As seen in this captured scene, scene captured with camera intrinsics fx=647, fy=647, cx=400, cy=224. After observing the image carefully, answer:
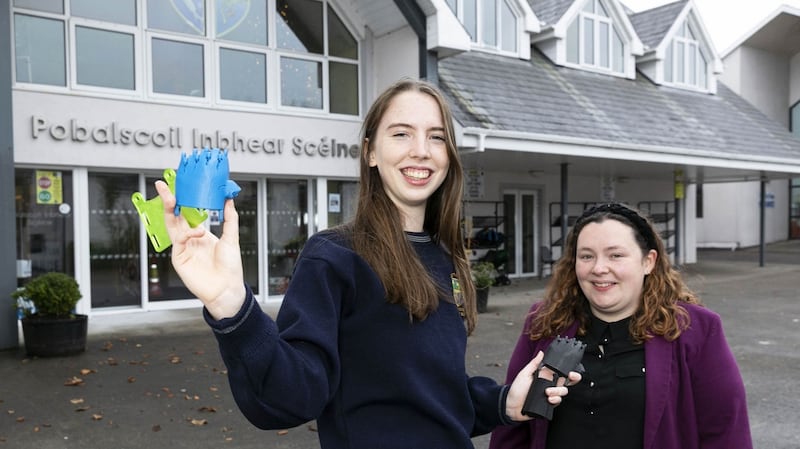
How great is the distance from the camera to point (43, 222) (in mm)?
9430

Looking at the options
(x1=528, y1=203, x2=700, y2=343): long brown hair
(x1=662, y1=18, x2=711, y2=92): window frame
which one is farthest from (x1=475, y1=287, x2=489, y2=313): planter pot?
(x1=662, y1=18, x2=711, y2=92): window frame

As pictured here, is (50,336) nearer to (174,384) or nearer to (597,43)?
(174,384)

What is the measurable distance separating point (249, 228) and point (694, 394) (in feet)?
32.0

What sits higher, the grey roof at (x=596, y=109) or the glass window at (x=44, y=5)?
the glass window at (x=44, y=5)

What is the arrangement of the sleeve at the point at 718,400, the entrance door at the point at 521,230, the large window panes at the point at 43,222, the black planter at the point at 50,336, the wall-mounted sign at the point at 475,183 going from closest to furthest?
1. the sleeve at the point at 718,400
2. the black planter at the point at 50,336
3. the large window panes at the point at 43,222
4. the wall-mounted sign at the point at 475,183
5. the entrance door at the point at 521,230

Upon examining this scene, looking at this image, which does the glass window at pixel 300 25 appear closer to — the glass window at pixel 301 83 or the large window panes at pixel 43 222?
the glass window at pixel 301 83

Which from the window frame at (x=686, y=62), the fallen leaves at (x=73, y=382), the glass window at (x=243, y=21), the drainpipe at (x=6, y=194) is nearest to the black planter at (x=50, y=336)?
the drainpipe at (x=6, y=194)

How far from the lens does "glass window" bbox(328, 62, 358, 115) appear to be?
11.7 meters

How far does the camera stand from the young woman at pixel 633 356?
7.23 feet

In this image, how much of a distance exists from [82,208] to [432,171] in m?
9.18

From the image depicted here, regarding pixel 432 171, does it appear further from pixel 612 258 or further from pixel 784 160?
pixel 784 160

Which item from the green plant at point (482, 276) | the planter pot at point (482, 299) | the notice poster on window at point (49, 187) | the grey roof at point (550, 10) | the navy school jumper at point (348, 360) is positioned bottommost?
the planter pot at point (482, 299)

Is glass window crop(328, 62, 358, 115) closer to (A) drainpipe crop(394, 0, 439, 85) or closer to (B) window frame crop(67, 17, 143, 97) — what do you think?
(A) drainpipe crop(394, 0, 439, 85)

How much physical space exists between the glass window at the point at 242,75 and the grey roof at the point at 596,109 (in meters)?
3.08
